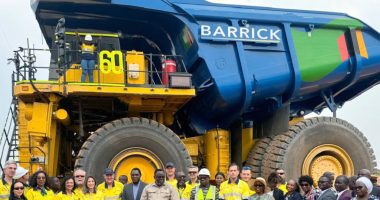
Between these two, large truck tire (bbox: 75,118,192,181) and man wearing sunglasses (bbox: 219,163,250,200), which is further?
large truck tire (bbox: 75,118,192,181)

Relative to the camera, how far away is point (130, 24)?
1230cm

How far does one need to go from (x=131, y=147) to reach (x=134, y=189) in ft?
7.20

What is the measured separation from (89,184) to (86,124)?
334 centimetres

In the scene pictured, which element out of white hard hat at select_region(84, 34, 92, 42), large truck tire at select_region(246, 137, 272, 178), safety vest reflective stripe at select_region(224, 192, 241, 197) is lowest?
safety vest reflective stripe at select_region(224, 192, 241, 197)

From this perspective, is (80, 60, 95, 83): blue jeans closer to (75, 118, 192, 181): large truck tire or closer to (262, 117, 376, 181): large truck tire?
(75, 118, 192, 181): large truck tire

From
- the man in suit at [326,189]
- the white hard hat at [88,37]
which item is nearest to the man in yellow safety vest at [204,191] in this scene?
the man in suit at [326,189]

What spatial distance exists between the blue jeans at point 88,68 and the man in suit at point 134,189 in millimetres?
2588

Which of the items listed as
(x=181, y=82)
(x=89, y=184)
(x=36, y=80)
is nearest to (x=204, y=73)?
(x=181, y=82)

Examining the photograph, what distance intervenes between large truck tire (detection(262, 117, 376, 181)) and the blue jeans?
3.55m

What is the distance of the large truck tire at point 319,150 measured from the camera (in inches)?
483

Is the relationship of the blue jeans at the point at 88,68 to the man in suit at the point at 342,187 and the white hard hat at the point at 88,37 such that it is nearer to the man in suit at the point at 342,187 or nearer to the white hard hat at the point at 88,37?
the white hard hat at the point at 88,37

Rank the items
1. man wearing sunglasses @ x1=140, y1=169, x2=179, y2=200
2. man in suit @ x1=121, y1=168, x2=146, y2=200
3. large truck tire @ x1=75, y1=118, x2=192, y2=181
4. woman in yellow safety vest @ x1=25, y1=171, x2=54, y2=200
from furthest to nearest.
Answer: large truck tire @ x1=75, y1=118, x2=192, y2=181 → man in suit @ x1=121, y1=168, x2=146, y2=200 → man wearing sunglasses @ x1=140, y1=169, x2=179, y2=200 → woman in yellow safety vest @ x1=25, y1=171, x2=54, y2=200

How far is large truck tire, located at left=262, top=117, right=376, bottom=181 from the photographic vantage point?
1227 centimetres

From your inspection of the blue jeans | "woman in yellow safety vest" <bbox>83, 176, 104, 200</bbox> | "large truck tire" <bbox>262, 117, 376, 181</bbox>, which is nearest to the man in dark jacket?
"woman in yellow safety vest" <bbox>83, 176, 104, 200</bbox>
